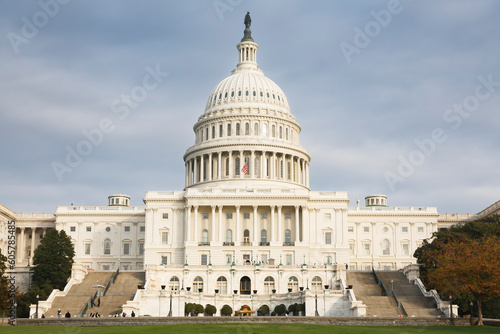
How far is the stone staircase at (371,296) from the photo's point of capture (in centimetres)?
6931

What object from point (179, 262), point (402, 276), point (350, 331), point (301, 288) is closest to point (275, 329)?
point (350, 331)

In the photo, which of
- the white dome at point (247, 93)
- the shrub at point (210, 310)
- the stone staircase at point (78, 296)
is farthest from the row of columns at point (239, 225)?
the shrub at point (210, 310)

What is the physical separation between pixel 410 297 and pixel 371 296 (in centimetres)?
406

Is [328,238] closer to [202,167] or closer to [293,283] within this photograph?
[293,283]

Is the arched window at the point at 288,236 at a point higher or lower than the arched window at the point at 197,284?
higher

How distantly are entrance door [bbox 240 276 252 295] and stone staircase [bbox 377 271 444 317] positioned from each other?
15.4m

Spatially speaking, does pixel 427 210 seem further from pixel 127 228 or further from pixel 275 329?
pixel 275 329

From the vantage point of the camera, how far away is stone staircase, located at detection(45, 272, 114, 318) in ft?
237

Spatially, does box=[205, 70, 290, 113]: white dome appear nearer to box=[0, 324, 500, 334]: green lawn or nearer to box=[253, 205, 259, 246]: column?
box=[253, 205, 259, 246]: column

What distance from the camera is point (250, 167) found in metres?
115

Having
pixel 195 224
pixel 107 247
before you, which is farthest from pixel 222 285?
pixel 107 247

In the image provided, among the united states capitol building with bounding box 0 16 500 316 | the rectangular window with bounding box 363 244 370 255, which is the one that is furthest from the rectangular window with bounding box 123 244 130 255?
the rectangular window with bounding box 363 244 370 255

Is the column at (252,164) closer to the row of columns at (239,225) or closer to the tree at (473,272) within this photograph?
the row of columns at (239,225)

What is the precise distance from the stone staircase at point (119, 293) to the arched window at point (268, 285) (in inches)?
557
